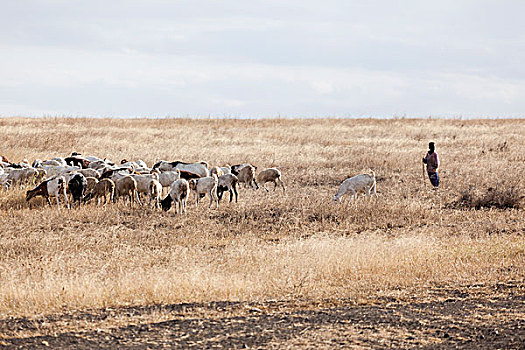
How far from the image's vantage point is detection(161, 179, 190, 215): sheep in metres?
16.6

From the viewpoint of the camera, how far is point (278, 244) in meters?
12.7

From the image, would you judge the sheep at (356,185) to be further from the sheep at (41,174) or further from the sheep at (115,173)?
the sheep at (41,174)

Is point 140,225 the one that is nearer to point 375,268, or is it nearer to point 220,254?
point 220,254

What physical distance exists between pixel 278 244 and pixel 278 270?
8.68 ft

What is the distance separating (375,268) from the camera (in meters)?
10.2

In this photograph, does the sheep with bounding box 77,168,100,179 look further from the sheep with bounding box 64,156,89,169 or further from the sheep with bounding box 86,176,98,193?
the sheep with bounding box 64,156,89,169

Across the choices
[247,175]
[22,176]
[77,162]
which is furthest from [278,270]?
[77,162]

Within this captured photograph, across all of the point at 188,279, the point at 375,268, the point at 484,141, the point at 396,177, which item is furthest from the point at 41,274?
the point at 484,141

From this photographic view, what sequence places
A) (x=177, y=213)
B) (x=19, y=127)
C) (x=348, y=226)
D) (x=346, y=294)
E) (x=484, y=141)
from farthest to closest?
(x=19, y=127) < (x=484, y=141) < (x=177, y=213) < (x=348, y=226) < (x=346, y=294)

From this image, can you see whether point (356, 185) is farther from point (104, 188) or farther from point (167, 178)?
point (104, 188)

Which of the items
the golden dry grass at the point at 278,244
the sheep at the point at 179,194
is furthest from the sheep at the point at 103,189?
the sheep at the point at 179,194

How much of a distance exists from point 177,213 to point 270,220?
2.73 metres

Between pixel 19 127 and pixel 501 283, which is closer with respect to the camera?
pixel 501 283

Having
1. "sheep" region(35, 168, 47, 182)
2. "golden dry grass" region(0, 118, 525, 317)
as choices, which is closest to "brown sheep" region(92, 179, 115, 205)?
"golden dry grass" region(0, 118, 525, 317)
